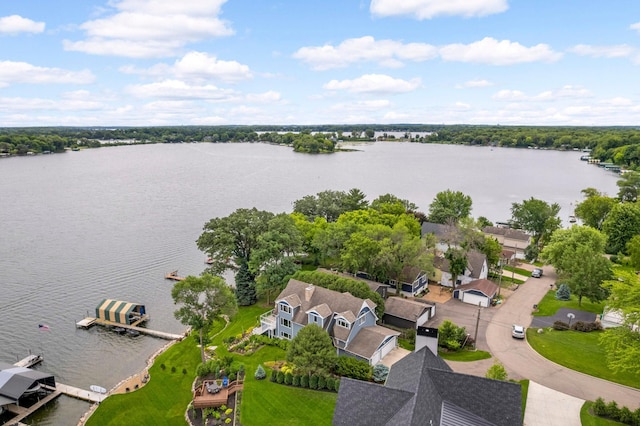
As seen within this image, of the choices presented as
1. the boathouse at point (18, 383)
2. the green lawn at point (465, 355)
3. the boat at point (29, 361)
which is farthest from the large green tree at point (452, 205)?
the boathouse at point (18, 383)

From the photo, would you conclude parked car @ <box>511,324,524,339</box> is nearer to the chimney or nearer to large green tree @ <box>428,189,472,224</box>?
the chimney

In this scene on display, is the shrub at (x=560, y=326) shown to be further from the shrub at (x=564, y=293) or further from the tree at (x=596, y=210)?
the tree at (x=596, y=210)

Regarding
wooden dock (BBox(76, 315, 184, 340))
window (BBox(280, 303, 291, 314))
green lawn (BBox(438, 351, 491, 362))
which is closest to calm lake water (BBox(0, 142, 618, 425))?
wooden dock (BBox(76, 315, 184, 340))

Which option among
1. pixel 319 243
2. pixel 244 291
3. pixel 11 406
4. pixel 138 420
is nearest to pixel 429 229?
pixel 319 243

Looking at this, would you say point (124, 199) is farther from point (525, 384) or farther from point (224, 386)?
point (525, 384)

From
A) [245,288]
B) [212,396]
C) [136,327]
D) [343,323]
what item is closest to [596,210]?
[343,323]

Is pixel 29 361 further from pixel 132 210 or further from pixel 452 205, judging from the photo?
pixel 452 205
